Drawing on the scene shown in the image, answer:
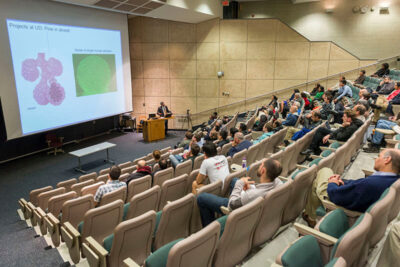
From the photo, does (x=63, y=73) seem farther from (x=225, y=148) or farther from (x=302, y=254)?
(x=302, y=254)

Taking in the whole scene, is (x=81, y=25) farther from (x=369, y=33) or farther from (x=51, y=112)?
(x=369, y=33)

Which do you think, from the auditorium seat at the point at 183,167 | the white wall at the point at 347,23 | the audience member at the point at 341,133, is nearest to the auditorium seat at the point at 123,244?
the auditorium seat at the point at 183,167

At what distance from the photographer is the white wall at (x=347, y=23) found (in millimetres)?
11461

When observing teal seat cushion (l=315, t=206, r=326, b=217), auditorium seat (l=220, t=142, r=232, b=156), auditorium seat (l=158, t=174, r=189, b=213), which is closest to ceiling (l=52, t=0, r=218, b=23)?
auditorium seat (l=220, t=142, r=232, b=156)

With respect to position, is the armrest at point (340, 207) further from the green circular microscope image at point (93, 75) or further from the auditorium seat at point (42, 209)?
the green circular microscope image at point (93, 75)

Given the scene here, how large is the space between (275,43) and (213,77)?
2.83m

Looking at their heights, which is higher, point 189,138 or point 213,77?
point 213,77

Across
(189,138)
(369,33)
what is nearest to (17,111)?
(189,138)

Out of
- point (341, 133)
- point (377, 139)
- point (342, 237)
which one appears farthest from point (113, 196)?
point (377, 139)

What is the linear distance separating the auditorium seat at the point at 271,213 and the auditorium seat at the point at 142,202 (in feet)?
4.48

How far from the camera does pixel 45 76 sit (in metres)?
8.02

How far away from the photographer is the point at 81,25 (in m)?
8.81

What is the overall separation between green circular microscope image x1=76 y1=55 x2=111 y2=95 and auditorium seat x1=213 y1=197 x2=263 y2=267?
8251 millimetres

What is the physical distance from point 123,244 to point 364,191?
2.10m
